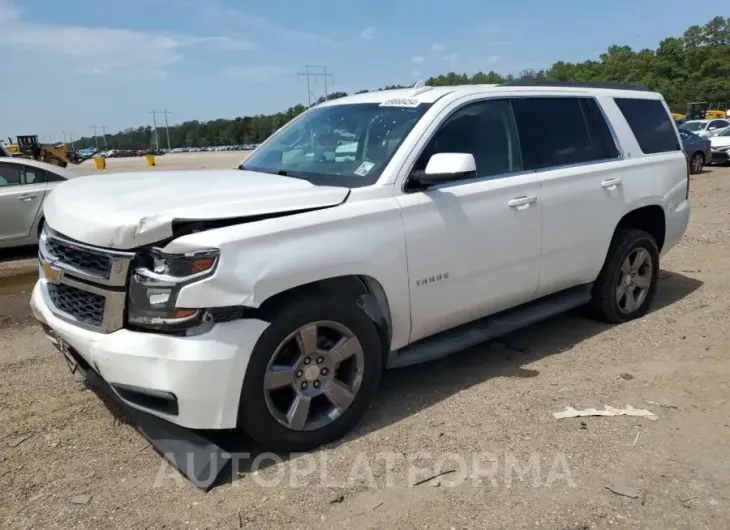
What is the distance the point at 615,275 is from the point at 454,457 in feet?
8.27

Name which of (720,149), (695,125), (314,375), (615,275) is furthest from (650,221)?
(695,125)

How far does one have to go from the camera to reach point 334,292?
3.36m

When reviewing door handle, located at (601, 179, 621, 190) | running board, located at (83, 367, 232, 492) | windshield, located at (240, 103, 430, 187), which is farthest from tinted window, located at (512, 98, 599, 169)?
running board, located at (83, 367, 232, 492)

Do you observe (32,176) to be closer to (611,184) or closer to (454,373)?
(454,373)

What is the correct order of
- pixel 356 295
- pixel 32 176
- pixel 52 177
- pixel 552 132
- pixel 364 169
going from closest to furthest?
1. pixel 356 295
2. pixel 364 169
3. pixel 552 132
4. pixel 32 176
5. pixel 52 177

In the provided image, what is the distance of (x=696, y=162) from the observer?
19.4 metres

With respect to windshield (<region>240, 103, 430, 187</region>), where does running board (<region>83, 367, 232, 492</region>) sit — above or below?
below

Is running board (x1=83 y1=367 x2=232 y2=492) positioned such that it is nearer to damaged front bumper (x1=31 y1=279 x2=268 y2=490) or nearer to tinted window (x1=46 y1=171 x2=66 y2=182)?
damaged front bumper (x1=31 y1=279 x2=268 y2=490)

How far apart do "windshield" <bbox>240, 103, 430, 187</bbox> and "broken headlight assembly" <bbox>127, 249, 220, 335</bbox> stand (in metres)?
1.07

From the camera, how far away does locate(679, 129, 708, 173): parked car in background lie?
62.7ft

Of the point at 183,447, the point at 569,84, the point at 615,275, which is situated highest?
the point at 569,84

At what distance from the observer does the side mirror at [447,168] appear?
135 inches

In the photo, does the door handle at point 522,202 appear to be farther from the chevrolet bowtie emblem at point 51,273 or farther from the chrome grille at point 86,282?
the chevrolet bowtie emblem at point 51,273

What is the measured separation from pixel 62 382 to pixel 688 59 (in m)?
90.4
